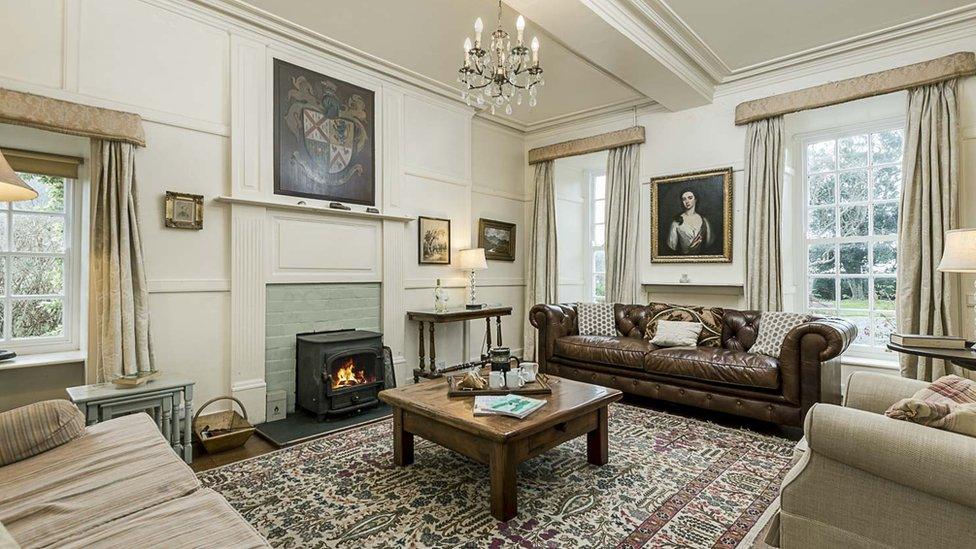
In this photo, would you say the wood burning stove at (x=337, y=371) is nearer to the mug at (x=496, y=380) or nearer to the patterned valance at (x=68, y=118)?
the mug at (x=496, y=380)

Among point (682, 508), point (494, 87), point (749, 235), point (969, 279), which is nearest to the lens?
point (682, 508)

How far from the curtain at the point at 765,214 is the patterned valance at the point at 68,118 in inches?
200

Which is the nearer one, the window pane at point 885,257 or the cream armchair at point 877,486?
the cream armchair at point 877,486

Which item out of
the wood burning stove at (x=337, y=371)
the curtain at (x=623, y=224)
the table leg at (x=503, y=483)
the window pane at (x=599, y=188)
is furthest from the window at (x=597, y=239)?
the table leg at (x=503, y=483)

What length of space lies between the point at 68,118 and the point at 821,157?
6.21 meters

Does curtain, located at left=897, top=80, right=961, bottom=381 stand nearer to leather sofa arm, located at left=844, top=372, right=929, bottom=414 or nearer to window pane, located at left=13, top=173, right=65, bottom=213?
leather sofa arm, located at left=844, top=372, right=929, bottom=414

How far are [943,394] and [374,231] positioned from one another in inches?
161

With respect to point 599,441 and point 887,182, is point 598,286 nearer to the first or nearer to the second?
point 887,182

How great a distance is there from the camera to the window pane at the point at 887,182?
167 inches

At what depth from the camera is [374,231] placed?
456cm

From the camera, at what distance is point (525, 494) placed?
241 centimetres

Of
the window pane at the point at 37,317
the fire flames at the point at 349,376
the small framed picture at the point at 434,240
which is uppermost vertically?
the small framed picture at the point at 434,240

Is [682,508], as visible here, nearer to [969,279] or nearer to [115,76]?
[969,279]

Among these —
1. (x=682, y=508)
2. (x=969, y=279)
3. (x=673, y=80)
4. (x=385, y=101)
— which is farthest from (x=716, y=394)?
(x=385, y=101)
